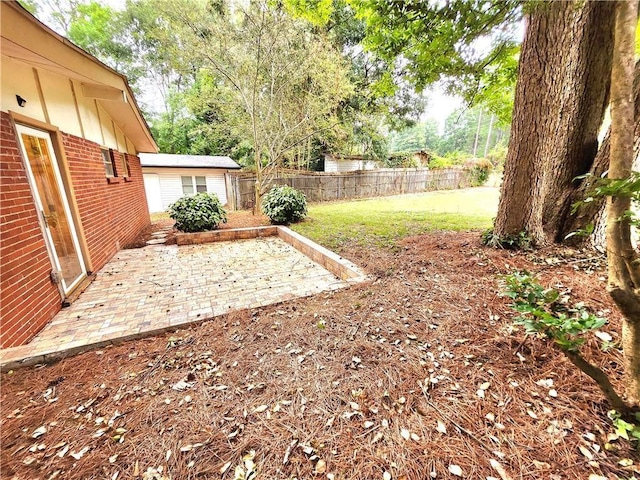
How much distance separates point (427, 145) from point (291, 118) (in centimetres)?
4995

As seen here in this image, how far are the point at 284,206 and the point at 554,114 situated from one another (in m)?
6.63

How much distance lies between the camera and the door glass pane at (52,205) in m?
3.29

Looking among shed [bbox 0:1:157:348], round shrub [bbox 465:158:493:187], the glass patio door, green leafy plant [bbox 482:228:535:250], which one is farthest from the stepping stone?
round shrub [bbox 465:158:493:187]

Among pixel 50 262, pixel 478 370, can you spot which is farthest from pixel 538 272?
pixel 50 262

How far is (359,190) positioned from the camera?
17.6 metres

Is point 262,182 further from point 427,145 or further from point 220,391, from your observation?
point 427,145

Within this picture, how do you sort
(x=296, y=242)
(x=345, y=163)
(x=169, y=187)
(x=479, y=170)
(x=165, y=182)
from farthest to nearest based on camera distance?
(x=479, y=170), (x=345, y=163), (x=169, y=187), (x=165, y=182), (x=296, y=242)

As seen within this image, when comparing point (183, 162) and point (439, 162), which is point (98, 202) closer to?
point (183, 162)

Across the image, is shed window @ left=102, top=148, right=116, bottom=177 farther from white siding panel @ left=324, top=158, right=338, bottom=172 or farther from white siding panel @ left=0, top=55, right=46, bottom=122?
white siding panel @ left=324, top=158, right=338, bottom=172

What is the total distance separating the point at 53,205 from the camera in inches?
143

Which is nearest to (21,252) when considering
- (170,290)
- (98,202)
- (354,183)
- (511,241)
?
(170,290)

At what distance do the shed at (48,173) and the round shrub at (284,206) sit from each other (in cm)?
419

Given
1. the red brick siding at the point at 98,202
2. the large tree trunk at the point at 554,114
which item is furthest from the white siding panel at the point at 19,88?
the large tree trunk at the point at 554,114

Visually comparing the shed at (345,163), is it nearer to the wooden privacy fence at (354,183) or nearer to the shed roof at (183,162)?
the wooden privacy fence at (354,183)
